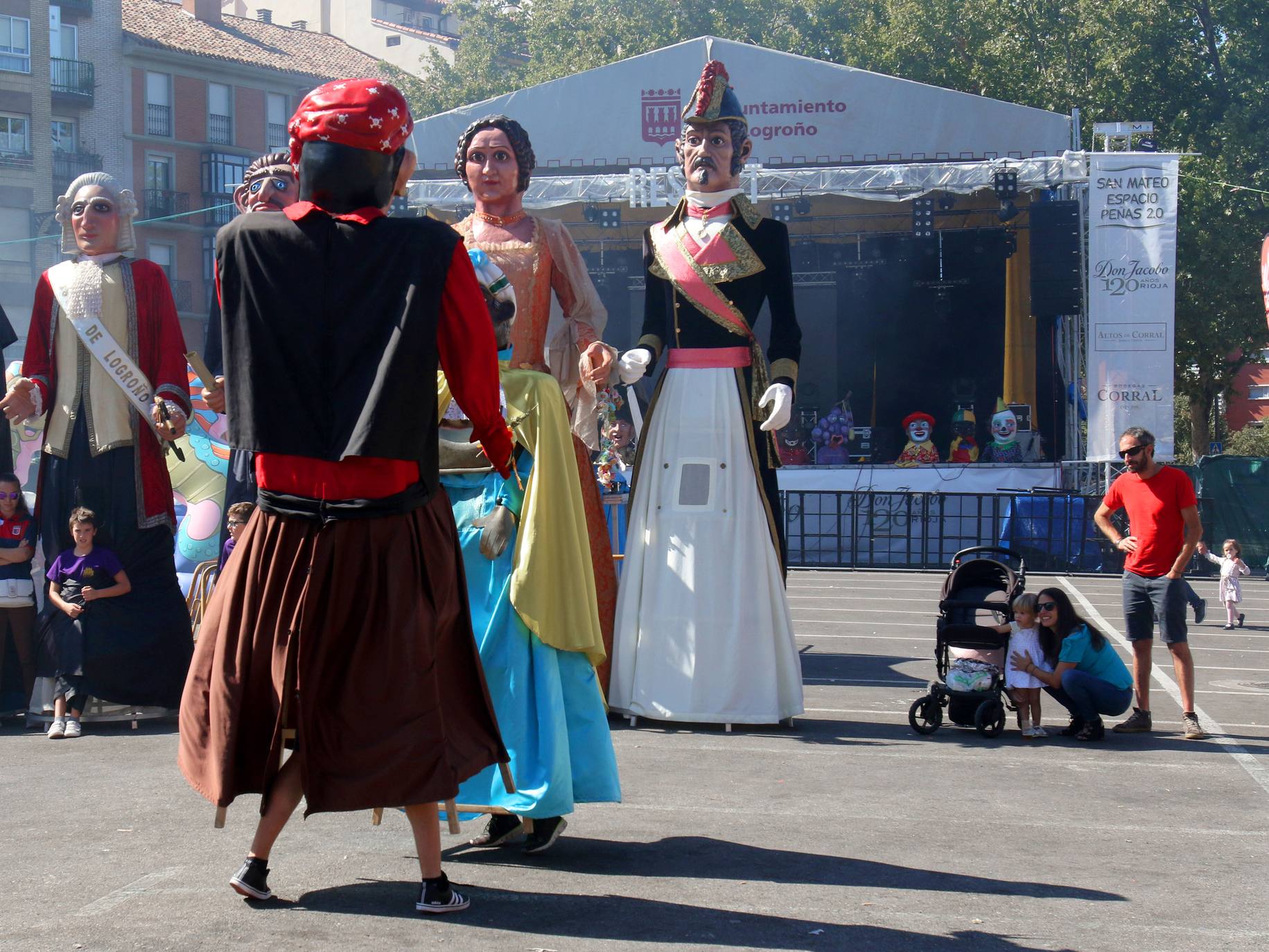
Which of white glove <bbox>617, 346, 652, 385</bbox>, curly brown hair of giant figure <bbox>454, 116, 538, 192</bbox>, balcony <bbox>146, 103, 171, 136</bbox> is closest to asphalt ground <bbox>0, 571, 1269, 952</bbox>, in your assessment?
white glove <bbox>617, 346, 652, 385</bbox>

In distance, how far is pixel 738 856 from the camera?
430cm

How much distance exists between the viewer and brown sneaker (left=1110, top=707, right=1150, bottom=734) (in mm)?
7098

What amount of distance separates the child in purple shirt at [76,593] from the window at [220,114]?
43371mm

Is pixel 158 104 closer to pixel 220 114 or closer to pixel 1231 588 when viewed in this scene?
Answer: pixel 220 114

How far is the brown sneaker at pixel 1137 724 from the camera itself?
7098mm

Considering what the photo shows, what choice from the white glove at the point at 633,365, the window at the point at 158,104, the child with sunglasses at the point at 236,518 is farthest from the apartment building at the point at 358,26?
the white glove at the point at 633,365

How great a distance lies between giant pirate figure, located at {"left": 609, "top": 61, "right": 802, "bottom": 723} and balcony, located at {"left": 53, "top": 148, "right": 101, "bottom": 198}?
124 feet

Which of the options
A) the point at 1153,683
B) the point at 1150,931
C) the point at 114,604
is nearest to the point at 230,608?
the point at 1150,931

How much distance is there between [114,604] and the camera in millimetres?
6801

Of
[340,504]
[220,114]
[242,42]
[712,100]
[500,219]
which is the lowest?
[340,504]

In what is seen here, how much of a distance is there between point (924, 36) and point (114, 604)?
30.7 meters

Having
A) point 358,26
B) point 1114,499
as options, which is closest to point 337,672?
point 1114,499

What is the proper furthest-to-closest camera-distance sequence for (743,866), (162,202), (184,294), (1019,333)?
(162,202), (184,294), (1019,333), (743,866)

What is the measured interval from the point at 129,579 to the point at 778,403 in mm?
3134
